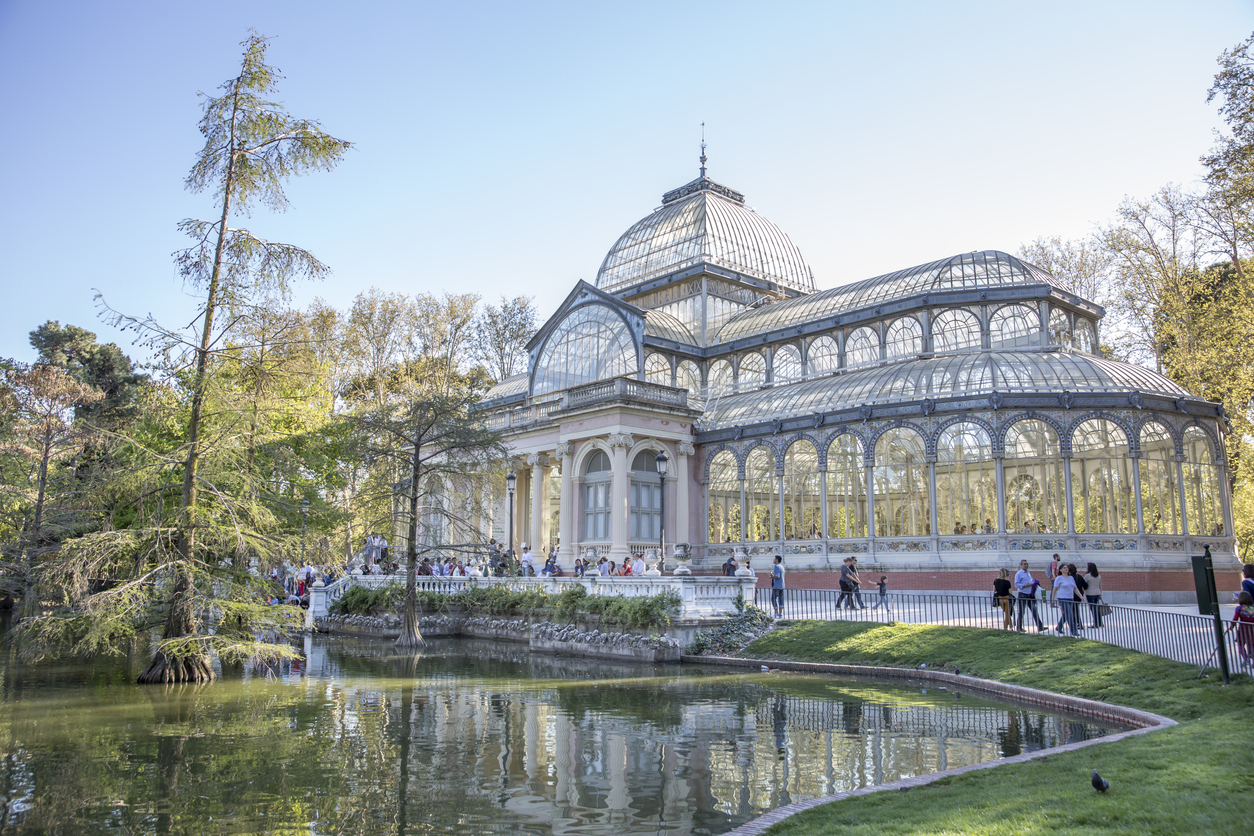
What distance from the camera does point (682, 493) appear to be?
112 ft

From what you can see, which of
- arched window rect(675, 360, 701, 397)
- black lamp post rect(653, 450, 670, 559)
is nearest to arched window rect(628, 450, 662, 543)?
black lamp post rect(653, 450, 670, 559)

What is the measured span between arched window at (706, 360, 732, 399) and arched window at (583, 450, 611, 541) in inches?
269

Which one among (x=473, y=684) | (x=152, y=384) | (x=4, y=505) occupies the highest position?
(x=152, y=384)

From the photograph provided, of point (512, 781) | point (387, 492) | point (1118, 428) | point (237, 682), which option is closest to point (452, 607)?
point (387, 492)

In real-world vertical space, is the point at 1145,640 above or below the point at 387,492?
below

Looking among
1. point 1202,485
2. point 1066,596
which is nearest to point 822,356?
point 1202,485

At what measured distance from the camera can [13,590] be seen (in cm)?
2667

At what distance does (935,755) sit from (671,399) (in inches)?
972

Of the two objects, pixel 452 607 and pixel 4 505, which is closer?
pixel 4 505

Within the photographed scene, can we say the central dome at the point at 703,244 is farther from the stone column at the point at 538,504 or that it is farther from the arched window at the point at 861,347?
the stone column at the point at 538,504

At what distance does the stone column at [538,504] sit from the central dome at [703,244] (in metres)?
12.7

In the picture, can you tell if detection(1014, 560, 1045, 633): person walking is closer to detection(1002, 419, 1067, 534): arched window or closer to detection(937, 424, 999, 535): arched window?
→ detection(1002, 419, 1067, 534): arched window

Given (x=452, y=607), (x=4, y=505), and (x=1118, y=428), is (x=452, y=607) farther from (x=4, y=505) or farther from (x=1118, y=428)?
(x=1118, y=428)

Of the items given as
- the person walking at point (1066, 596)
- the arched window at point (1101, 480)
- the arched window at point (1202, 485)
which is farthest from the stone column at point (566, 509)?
the arched window at point (1202, 485)
